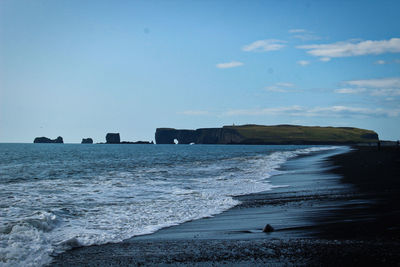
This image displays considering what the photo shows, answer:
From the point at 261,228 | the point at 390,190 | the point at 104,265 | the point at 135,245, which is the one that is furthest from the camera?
the point at 390,190

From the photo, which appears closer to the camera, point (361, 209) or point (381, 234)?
point (381, 234)

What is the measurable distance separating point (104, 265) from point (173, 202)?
7.98 metres

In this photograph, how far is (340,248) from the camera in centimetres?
623

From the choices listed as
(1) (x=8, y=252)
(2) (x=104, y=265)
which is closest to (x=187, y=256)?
(2) (x=104, y=265)

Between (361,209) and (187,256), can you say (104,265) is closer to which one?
(187,256)

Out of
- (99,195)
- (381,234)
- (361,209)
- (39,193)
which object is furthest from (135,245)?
(39,193)

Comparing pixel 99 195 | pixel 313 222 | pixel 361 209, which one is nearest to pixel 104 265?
pixel 313 222

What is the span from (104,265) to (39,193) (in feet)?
42.7

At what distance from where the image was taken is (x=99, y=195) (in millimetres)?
16734

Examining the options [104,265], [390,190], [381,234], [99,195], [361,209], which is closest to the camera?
[104,265]

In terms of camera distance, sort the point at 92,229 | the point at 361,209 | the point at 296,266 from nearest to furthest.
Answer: the point at 296,266 → the point at 92,229 → the point at 361,209

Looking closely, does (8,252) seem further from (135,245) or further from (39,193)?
(39,193)

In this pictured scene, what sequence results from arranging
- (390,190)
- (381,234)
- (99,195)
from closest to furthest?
(381,234), (390,190), (99,195)

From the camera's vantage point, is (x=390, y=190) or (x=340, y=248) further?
(x=390, y=190)
